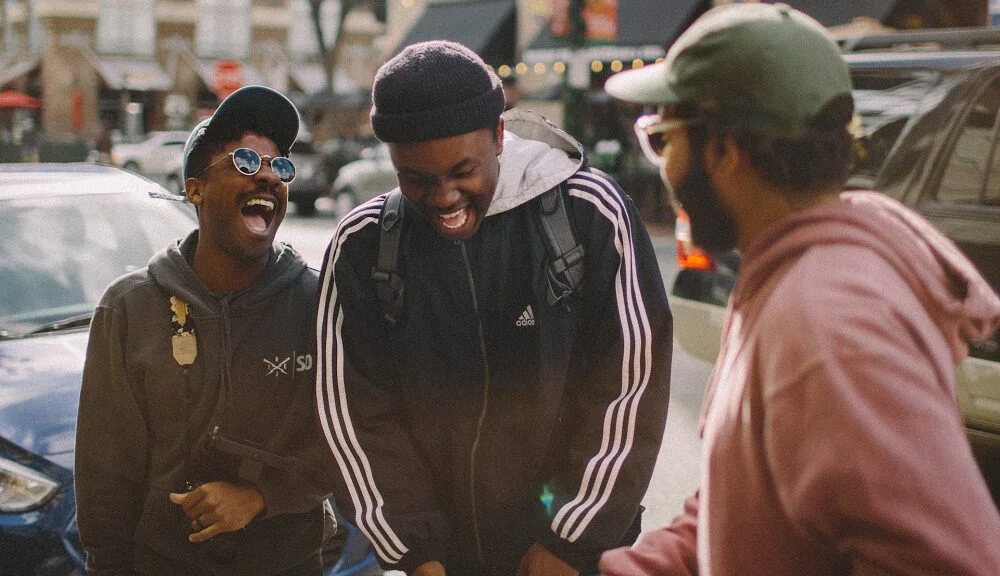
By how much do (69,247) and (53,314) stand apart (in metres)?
0.35

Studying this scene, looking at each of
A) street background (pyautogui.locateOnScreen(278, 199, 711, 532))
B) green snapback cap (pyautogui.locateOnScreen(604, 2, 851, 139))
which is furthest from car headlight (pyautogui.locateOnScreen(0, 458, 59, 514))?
green snapback cap (pyautogui.locateOnScreen(604, 2, 851, 139))

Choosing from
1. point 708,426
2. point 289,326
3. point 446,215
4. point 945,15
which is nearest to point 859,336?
point 708,426

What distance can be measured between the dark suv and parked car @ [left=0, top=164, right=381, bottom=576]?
249 cm

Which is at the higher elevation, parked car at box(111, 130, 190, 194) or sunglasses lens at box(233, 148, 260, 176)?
sunglasses lens at box(233, 148, 260, 176)

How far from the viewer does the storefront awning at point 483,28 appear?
81.2 feet

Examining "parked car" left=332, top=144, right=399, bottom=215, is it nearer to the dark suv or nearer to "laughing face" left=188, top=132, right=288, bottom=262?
the dark suv

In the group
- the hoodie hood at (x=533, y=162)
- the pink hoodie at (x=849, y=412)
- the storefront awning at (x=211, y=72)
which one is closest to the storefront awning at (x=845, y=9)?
the hoodie hood at (x=533, y=162)

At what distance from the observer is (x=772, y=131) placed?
1440mm

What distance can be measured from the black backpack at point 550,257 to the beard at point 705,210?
1.73 ft

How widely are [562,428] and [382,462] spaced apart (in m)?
0.39

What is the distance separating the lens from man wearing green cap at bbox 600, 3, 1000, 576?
1.21 metres

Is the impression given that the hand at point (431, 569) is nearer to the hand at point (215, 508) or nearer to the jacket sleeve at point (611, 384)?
the jacket sleeve at point (611, 384)

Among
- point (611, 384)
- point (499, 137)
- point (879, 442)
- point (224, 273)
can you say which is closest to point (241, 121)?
point (224, 273)

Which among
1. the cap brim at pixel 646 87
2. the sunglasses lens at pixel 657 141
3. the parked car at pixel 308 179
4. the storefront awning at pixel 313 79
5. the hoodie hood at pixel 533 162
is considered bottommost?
the storefront awning at pixel 313 79
